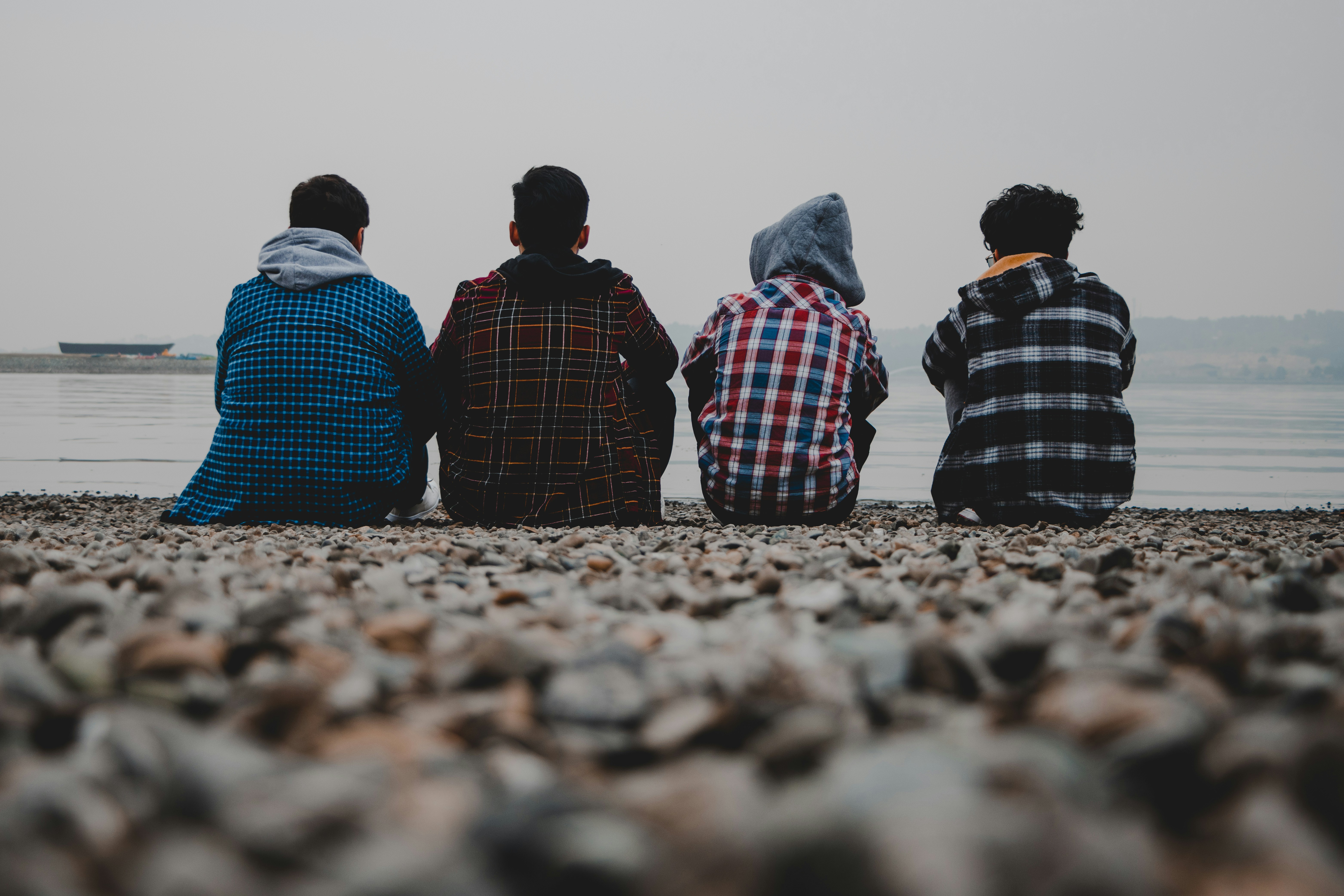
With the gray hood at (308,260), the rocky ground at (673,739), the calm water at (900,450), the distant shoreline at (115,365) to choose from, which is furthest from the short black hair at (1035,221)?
the distant shoreline at (115,365)

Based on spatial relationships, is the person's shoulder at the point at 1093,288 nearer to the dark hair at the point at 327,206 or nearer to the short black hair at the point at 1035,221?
the short black hair at the point at 1035,221

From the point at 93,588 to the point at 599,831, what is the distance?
1.20 m

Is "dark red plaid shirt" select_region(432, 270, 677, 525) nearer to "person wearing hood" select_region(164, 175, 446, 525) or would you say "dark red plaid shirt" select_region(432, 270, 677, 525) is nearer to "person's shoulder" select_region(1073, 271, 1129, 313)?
"person wearing hood" select_region(164, 175, 446, 525)

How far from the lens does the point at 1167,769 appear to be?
71 centimetres

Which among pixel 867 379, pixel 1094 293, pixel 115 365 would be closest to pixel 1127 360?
pixel 1094 293

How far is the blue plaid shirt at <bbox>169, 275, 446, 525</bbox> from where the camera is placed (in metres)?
3.29

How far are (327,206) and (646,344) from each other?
4.98 feet

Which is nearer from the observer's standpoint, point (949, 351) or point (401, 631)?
point (401, 631)

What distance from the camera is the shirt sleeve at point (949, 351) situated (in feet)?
12.0

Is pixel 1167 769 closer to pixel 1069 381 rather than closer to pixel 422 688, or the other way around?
pixel 422 688

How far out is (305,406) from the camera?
329 centimetres

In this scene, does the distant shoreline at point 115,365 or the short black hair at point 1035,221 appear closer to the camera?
the short black hair at point 1035,221

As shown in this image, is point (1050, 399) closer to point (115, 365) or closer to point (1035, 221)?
point (1035, 221)

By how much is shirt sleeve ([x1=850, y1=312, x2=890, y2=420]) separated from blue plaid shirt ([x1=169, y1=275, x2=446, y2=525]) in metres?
1.92
